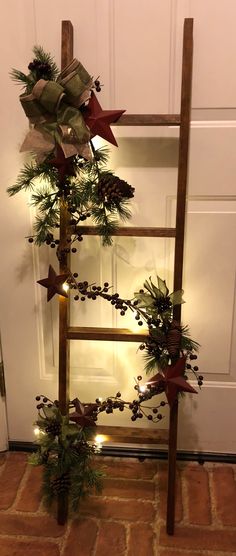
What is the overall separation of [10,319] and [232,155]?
0.90m

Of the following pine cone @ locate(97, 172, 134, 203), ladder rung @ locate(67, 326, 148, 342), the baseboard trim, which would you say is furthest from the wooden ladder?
the baseboard trim

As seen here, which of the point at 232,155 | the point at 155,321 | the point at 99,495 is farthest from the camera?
the point at 99,495

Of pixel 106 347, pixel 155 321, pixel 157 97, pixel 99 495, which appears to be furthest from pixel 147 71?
pixel 99 495

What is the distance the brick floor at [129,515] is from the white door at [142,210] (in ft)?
0.48

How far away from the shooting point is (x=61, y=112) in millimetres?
1158

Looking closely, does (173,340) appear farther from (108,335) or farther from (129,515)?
(129,515)

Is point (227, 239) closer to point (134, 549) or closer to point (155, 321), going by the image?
point (155, 321)

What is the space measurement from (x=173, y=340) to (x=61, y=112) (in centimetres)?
65

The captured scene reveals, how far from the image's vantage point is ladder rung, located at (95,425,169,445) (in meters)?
1.47

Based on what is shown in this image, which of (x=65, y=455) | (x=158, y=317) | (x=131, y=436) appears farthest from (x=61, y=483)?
(x=158, y=317)

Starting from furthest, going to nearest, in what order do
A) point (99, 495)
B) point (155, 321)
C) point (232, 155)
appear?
point (99, 495) < point (232, 155) < point (155, 321)

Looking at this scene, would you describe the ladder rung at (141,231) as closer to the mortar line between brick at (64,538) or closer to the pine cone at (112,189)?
the pine cone at (112,189)

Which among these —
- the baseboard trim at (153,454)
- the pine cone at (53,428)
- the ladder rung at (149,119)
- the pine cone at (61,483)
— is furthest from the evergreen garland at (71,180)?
the baseboard trim at (153,454)

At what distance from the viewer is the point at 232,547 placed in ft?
4.53
